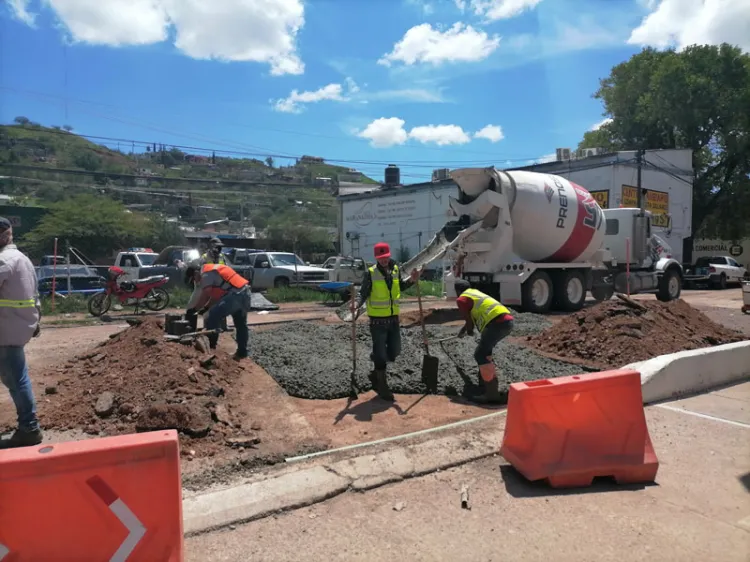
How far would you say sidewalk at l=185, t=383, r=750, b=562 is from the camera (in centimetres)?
307

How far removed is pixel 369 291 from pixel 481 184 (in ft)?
25.7

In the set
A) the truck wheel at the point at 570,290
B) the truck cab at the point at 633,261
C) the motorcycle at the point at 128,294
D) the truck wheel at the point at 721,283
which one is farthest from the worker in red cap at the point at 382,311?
the truck wheel at the point at 721,283

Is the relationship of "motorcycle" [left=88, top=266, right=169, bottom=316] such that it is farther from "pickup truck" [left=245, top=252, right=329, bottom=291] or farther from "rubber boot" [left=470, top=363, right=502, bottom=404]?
"rubber boot" [left=470, top=363, right=502, bottom=404]

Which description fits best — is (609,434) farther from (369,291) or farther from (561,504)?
(369,291)

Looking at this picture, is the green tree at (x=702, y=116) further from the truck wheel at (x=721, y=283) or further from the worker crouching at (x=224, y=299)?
the worker crouching at (x=224, y=299)

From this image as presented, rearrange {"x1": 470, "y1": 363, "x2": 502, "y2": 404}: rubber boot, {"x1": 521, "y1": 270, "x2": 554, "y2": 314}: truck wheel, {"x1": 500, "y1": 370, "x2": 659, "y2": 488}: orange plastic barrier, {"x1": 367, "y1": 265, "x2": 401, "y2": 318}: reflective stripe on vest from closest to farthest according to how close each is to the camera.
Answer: {"x1": 500, "y1": 370, "x2": 659, "y2": 488}: orange plastic barrier, {"x1": 470, "y1": 363, "x2": 502, "y2": 404}: rubber boot, {"x1": 367, "y1": 265, "x2": 401, "y2": 318}: reflective stripe on vest, {"x1": 521, "y1": 270, "x2": 554, "y2": 314}: truck wheel

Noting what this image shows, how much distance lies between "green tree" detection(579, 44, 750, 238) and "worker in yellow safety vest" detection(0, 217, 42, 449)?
36.1 meters

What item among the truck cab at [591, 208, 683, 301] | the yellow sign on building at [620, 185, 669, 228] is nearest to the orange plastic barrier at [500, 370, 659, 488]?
the truck cab at [591, 208, 683, 301]

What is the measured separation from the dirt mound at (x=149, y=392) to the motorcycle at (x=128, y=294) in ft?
25.4

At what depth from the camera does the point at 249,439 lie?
455cm

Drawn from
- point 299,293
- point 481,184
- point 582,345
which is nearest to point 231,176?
point 299,293

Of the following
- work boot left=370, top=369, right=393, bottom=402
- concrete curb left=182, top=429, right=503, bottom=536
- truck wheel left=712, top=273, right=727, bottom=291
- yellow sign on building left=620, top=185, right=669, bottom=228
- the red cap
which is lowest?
truck wheel left=712, top=273, right=727, bottom=291

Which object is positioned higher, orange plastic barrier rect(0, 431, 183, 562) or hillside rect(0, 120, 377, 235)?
hillside rect(0, 120, 377, 235)

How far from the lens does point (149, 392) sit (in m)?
5.19
